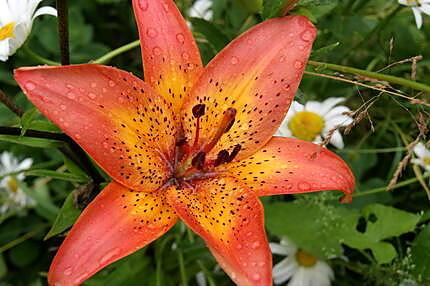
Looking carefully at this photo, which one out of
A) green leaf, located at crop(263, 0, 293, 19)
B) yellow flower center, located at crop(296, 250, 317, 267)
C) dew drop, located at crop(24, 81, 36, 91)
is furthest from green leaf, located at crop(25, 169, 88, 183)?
yellow flower center, located at crop(296, 250, 317, 267)

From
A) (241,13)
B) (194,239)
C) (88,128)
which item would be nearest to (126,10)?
(241,13)

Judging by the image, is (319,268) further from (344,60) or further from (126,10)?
(126,10)

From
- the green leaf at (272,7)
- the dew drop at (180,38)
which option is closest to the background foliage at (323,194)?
the green leaf at (272,7)

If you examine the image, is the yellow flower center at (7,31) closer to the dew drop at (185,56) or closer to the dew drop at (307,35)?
the dew drop at (185,56)

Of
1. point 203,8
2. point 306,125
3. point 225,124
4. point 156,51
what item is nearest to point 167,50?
point 156,51

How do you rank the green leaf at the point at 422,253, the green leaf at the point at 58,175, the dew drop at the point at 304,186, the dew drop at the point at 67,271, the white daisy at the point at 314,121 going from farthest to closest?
the white daisy at the point at 314,121, the green leaf at the point at 422,253, the green leaf at the point at 58,175, the dew drop at the point at 304,186, the dew drop at the point at 67,271

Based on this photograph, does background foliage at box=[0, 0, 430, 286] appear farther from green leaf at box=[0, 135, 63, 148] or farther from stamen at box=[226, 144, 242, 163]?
stamen at box=[226, 144, 242, 163]
